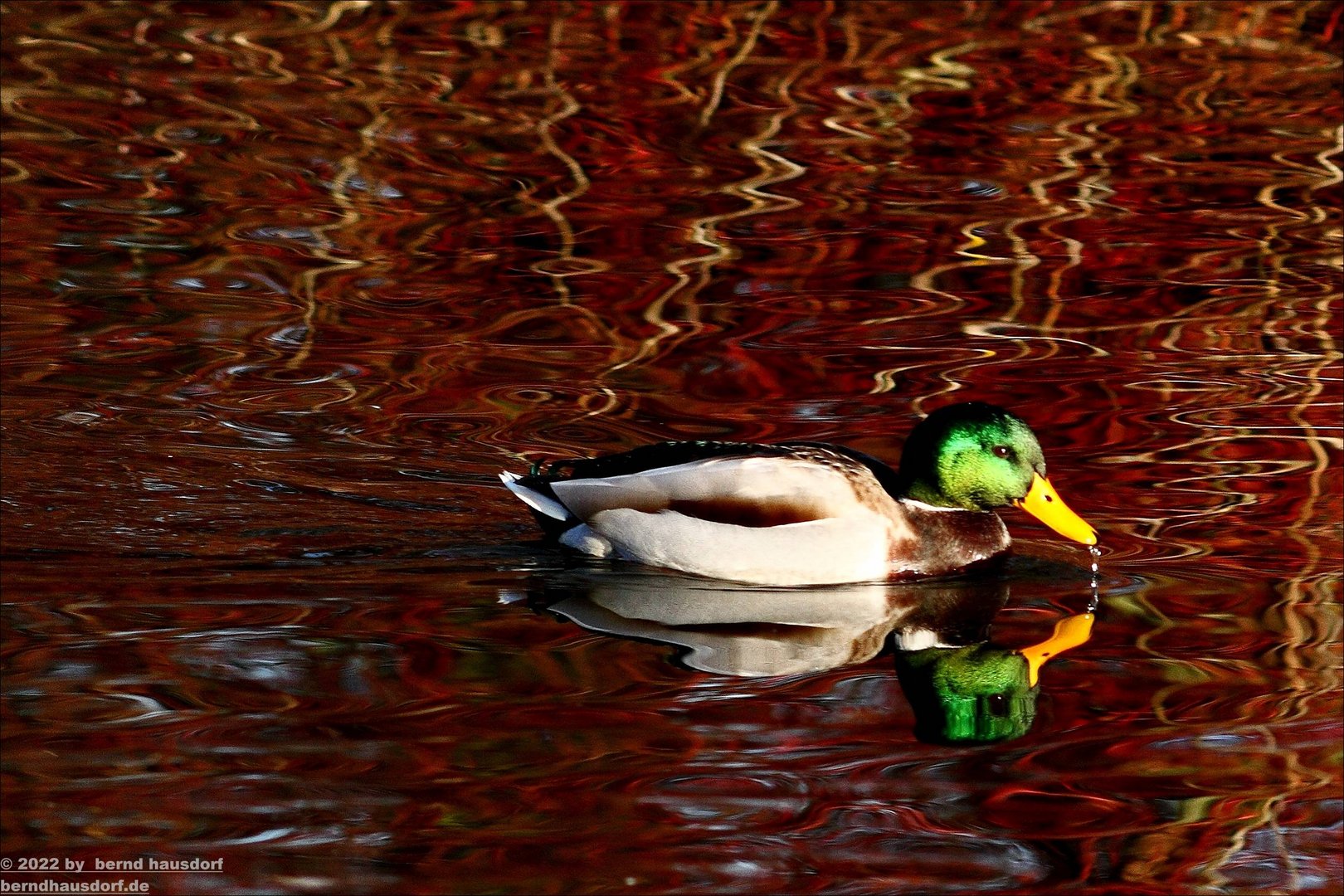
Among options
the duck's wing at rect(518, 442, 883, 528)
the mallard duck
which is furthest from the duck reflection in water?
the duck's wing at rect(518, 442, 883, 528)

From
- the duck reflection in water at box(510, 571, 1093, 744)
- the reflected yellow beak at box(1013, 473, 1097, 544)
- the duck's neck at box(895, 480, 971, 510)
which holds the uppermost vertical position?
the reflected yellow beak at box(1013, 473, 1097, 544)

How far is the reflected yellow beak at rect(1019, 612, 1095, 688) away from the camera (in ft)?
21.8

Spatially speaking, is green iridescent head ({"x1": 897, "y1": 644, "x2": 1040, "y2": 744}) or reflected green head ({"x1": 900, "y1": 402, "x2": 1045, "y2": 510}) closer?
green iridescent head ({"x1": 897, "y1": 644, "x2": 1040, "y2": 744})

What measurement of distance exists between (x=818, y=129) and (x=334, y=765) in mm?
9114

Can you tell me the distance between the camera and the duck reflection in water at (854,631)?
630 cm

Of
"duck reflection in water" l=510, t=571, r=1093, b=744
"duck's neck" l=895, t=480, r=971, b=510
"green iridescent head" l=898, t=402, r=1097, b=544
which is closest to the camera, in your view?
"duck reflection in water" l=510, t=571, r=1093, b=744

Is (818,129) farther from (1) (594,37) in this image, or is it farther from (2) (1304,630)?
(2) (1304,630)

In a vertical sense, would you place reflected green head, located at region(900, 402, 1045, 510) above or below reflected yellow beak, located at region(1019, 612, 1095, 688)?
above

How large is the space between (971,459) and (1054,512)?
36cm

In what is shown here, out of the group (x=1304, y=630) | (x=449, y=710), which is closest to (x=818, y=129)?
(x=1304, y=630)

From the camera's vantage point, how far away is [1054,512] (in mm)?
7469

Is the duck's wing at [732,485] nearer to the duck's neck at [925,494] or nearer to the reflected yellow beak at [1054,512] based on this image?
the duck's neck at [925,494]

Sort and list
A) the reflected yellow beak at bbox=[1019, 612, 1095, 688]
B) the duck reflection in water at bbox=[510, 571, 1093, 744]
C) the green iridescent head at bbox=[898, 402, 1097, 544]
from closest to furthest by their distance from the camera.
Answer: the duck reflection in water at bbox=[510, 571, 1093, 744] < the reflected yellow beak at bbox=[1019, 612, 1095, 688] < the green iridescent head at bbox=[898, 402, 1097, 544]

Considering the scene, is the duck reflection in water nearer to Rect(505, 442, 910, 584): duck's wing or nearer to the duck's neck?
Rect(505, 442, 910, 584): duck's wing
